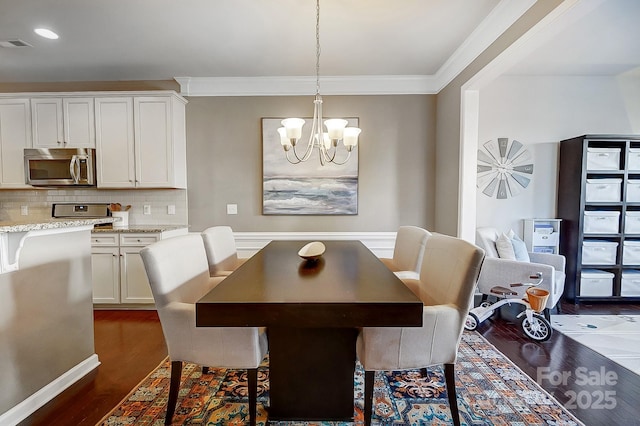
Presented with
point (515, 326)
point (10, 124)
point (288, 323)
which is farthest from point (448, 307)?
point (10, 124)

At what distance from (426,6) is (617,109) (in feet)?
10.5

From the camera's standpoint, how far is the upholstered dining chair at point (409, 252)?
211cm

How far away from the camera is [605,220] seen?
3.20 metres

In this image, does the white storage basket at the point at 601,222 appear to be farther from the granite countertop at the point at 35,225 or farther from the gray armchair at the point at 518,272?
the granite countertop at the point at 35,225

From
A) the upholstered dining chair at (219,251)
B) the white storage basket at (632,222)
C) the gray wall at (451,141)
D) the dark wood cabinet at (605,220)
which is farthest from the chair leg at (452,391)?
the white storage basket at (632,222)

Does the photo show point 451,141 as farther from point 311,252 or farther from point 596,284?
point 596,284

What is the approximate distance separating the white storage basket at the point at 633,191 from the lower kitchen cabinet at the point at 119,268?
17.1ft

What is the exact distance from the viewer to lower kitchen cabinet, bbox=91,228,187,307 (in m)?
3.00

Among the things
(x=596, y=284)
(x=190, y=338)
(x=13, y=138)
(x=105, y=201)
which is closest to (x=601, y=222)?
(x=596, y=284)

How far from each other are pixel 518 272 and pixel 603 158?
1.80 metres

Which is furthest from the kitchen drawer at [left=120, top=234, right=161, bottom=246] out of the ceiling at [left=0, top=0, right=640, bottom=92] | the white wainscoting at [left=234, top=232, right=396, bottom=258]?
the ceiling at [left=0, top=0, right=640, bottom=92]

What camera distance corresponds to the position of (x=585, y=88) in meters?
3.48

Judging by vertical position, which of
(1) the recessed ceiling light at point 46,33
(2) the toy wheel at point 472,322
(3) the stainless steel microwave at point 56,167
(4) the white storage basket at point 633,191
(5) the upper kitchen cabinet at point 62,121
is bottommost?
(2) the toy wheel at point 472,322

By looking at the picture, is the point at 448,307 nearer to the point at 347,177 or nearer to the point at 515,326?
the point at 515,326
